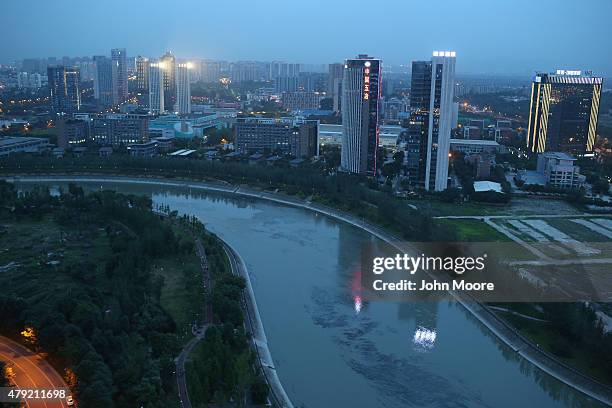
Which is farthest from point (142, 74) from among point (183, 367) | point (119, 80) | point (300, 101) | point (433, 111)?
point (183, 367)

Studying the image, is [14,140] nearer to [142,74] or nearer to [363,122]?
[363,122]

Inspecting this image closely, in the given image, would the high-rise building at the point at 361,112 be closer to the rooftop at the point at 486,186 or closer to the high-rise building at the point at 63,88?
the rooftop at the point at 486,186

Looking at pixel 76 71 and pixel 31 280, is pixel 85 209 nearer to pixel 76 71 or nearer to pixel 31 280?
pixel 31 280

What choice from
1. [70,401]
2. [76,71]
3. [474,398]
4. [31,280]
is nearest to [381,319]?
[474,398]

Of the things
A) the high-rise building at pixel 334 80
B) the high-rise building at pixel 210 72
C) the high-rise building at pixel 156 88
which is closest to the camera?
the high-rise building at pixel 156 88

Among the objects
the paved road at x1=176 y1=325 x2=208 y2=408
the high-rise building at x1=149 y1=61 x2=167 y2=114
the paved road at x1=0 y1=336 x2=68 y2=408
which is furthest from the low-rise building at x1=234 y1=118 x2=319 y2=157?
the paved road at x1=0 y1=336 x2=68 y2=408

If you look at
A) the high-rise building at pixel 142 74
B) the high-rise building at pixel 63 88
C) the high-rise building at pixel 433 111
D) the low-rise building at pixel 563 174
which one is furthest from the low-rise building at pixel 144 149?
the high-rise building at pixel 142 74

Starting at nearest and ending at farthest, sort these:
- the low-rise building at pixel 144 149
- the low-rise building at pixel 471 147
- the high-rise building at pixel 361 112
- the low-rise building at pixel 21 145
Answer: the high-rise building at pixel 361 112 → the low-rise building at pixel 21 145 → the low-rise building at pixel 144 149 → the low-rise building at pixel 471 147
